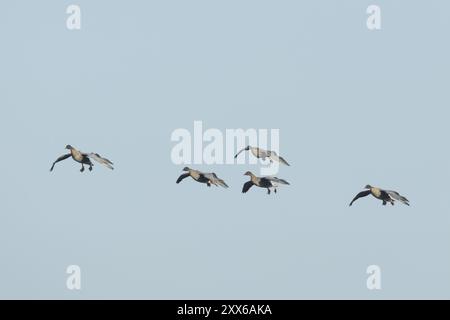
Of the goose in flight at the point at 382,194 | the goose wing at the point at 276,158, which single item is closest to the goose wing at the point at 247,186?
the goose wing at the point at 276,158

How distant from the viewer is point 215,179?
5619 cm

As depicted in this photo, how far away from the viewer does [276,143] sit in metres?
58.1

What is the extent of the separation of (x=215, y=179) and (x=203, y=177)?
613 millimetres

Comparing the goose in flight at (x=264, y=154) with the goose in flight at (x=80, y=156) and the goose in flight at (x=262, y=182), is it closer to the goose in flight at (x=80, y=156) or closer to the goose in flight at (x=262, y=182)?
the goose in flight at (x=262, y=182)

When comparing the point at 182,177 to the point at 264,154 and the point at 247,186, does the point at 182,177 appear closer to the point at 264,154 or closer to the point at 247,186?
the point at 247,186

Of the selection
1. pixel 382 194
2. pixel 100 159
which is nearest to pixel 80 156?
pixel 100 159

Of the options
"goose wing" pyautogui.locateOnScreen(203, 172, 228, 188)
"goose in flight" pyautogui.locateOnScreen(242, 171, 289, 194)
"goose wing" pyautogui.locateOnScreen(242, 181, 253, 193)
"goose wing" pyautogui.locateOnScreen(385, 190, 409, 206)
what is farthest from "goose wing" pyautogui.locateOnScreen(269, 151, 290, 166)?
"goose wing" pyautogui.locateOnScreen(385, 190, 409, 206)

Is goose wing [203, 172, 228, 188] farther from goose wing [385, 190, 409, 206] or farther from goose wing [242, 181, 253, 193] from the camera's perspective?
goose wing [385, 190, 409, 206]

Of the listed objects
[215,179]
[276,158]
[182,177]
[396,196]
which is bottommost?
[396,196]
